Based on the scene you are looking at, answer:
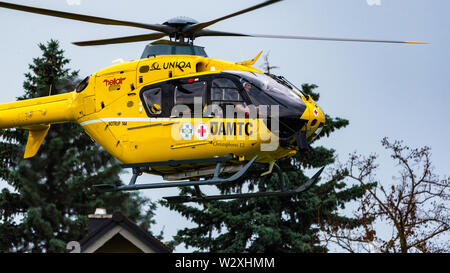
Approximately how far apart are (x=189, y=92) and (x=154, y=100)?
3.36 feet

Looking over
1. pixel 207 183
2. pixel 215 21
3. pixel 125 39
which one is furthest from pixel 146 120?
pixel 125 39

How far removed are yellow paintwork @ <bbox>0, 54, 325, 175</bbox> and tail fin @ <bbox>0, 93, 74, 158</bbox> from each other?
4.6 inches

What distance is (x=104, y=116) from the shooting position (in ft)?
65.4

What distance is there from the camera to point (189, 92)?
18344 millimetres

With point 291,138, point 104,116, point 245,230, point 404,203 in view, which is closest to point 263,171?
point 291,138

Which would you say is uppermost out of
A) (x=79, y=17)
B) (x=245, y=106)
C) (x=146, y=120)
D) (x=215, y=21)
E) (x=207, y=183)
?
(x=79, y=17)

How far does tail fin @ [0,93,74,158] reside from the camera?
21391mm

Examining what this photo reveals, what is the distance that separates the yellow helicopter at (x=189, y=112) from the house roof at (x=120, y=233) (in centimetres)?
Answer: 562

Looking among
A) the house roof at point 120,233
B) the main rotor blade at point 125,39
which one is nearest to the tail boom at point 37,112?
the main rotor blade at point 125,39

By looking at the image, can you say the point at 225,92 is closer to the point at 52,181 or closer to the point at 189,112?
the point at 189,112

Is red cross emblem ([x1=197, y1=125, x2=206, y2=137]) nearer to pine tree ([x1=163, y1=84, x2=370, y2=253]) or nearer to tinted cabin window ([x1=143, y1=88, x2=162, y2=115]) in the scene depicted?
tinted cabin window ([x1=143, y1=88, x2=162, y2=115])
